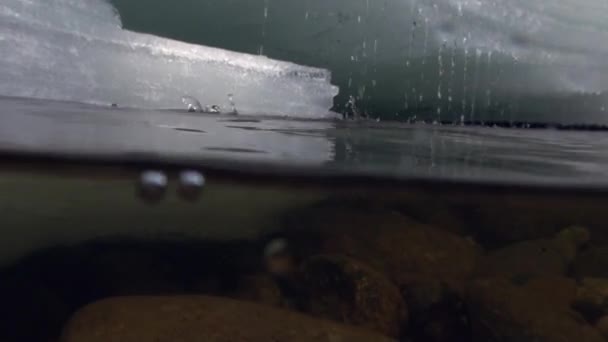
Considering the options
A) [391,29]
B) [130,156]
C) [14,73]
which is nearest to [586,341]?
[130,156]

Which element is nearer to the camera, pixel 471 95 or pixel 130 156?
pixel 130 156

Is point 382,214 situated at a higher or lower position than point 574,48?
lower

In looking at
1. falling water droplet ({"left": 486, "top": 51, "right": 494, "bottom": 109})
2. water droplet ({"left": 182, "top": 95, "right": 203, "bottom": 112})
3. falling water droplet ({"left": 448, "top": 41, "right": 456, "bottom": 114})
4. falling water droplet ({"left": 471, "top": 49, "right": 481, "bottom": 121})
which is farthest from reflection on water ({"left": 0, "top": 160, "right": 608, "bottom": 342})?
falling water droplet ({"left": 486, "top": 51, "right": 494, "bottom": 109})

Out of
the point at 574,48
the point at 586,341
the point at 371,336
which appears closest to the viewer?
the point at 371,336

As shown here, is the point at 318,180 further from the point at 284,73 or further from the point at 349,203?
the point at 284,73

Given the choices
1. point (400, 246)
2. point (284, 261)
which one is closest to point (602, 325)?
point (400, 246)

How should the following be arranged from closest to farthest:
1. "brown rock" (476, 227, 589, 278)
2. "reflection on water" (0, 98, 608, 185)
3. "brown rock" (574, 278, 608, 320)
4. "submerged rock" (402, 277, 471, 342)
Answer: "submerged rock" (402, 277, 471, 342) < "brown rock" (574, 278, 608, 320) < "brown rock" (476, 227, 589, 278) < "reflection on water" (0, 98, 608, 185)

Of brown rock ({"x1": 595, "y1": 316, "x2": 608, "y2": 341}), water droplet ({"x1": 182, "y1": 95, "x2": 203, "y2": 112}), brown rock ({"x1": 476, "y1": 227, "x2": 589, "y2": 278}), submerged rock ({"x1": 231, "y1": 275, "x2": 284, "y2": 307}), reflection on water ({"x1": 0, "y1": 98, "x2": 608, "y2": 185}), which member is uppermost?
water droplet ({"x1": 182, "y1": 95, "x2": 203, "y2": 112})

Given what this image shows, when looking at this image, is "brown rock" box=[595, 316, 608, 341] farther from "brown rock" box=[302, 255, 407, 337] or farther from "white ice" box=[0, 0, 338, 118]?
"white ice" box=[0, 0, 338, 118]
